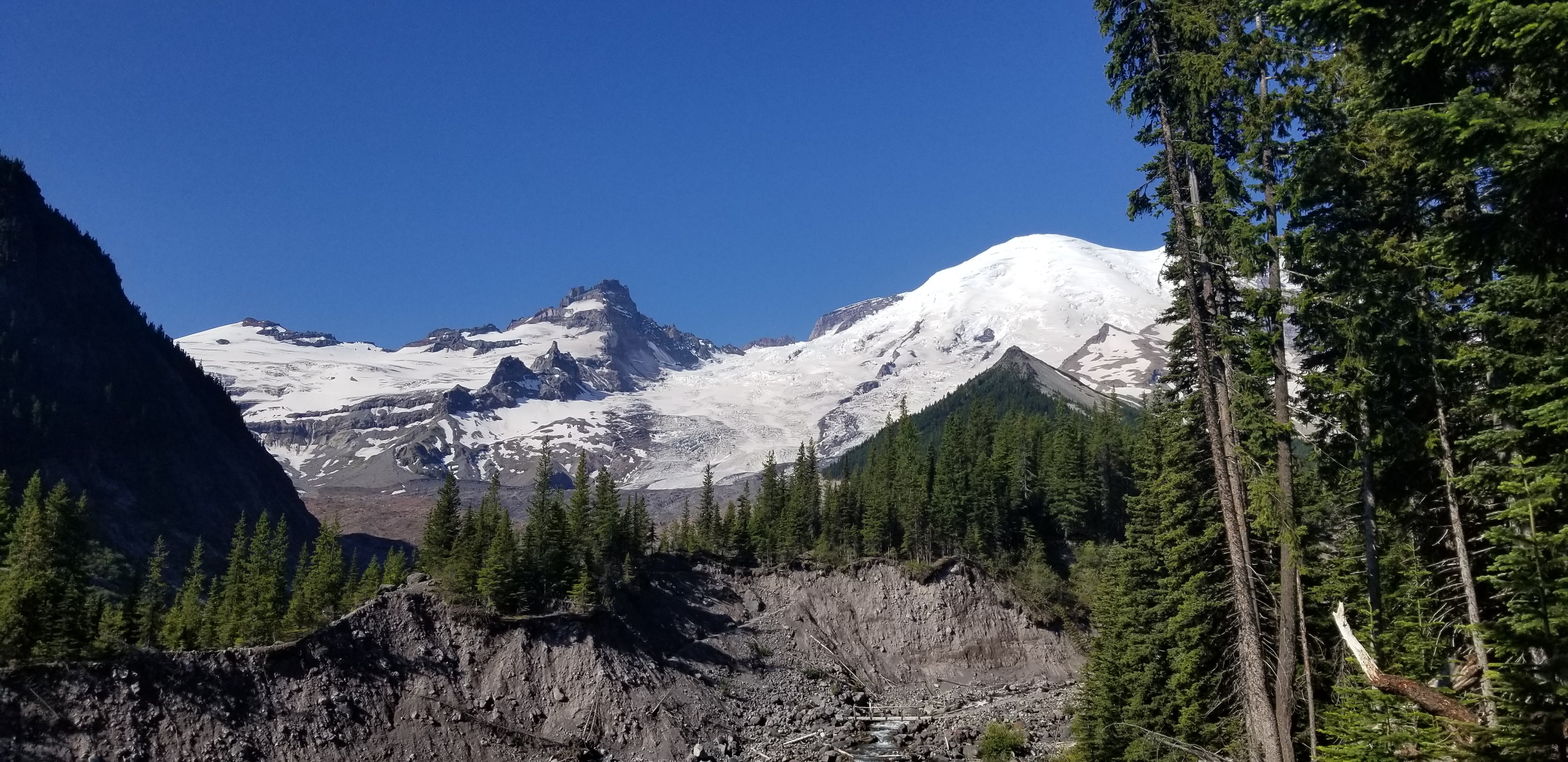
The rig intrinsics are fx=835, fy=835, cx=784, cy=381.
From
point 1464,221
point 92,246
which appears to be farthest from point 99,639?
point 92,246

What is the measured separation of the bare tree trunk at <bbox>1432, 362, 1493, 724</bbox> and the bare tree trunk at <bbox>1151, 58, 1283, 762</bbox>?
9.58 feet

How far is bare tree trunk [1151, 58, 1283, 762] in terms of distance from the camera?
45.4ft

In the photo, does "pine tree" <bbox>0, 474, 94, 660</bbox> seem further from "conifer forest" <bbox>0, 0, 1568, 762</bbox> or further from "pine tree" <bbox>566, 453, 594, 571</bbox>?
"pine tree" <bbox>566, 453, 594, 571</bbox>

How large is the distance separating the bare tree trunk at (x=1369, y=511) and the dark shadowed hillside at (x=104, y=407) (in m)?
120

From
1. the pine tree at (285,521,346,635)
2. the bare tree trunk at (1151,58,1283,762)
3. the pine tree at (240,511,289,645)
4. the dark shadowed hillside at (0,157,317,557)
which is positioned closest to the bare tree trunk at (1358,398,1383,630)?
the bare tree trunk at (1151,58,1283,762)

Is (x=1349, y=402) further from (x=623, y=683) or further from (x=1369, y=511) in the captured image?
(x=623, y=683)

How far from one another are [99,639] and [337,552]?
74.7 ft

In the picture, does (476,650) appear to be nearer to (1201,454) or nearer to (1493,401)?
(1201,454)

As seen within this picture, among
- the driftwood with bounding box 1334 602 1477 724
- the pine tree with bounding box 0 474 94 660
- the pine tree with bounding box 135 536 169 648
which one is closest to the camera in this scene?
the driftwood with bounding box 1334 602 1477 724

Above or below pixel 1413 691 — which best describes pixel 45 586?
above

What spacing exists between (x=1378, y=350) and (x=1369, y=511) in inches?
130

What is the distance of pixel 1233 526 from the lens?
14.9 m

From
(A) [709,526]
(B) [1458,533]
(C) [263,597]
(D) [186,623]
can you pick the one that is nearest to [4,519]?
(D) [186,623]

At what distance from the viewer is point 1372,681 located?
11.3 metres
